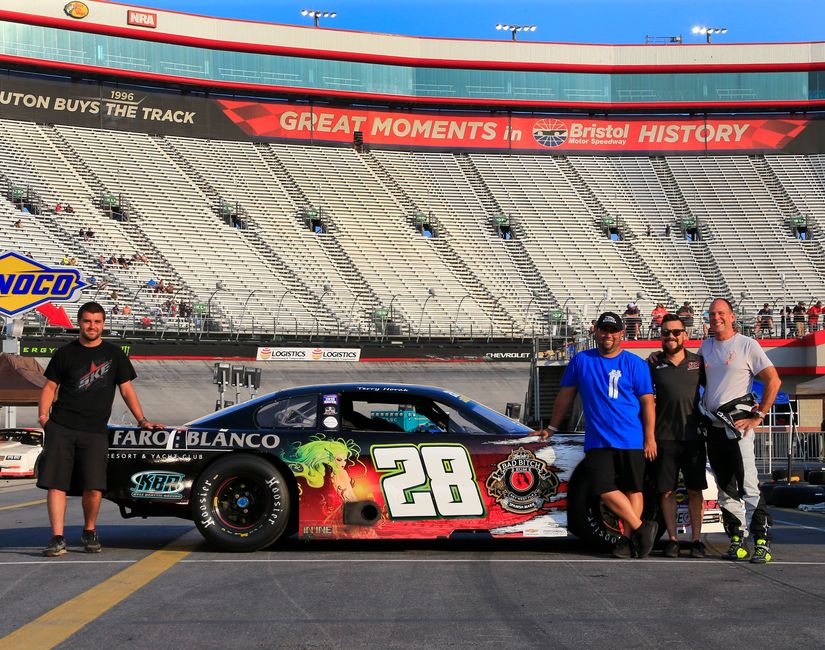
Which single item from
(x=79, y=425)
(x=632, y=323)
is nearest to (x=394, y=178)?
(x=632, y=323)

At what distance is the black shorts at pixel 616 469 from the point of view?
793cm

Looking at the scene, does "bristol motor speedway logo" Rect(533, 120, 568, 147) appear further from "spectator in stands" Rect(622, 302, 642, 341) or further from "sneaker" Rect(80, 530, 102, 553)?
"sneaker" Rect(80, 530, 102, 553)

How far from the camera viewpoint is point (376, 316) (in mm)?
39812

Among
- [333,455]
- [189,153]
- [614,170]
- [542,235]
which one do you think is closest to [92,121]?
[189,153]

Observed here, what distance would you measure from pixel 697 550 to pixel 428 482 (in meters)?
2.01

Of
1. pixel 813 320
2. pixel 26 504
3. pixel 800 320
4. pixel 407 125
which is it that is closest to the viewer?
pixel 26 504

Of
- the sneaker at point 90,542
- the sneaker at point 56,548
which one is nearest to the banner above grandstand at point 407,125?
the sneaker at point 90,542

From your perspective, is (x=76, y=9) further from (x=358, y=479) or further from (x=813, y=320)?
(x=358, y=479)

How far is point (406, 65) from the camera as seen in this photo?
5200 centimetres

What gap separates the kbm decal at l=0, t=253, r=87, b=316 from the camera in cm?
2706

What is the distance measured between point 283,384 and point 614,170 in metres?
22.9

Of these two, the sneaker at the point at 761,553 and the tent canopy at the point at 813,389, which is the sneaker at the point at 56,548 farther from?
the tent canopy at the point at 813,389

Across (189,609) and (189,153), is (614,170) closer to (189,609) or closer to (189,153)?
(189,153)

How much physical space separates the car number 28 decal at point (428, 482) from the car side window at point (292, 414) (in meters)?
0.61
